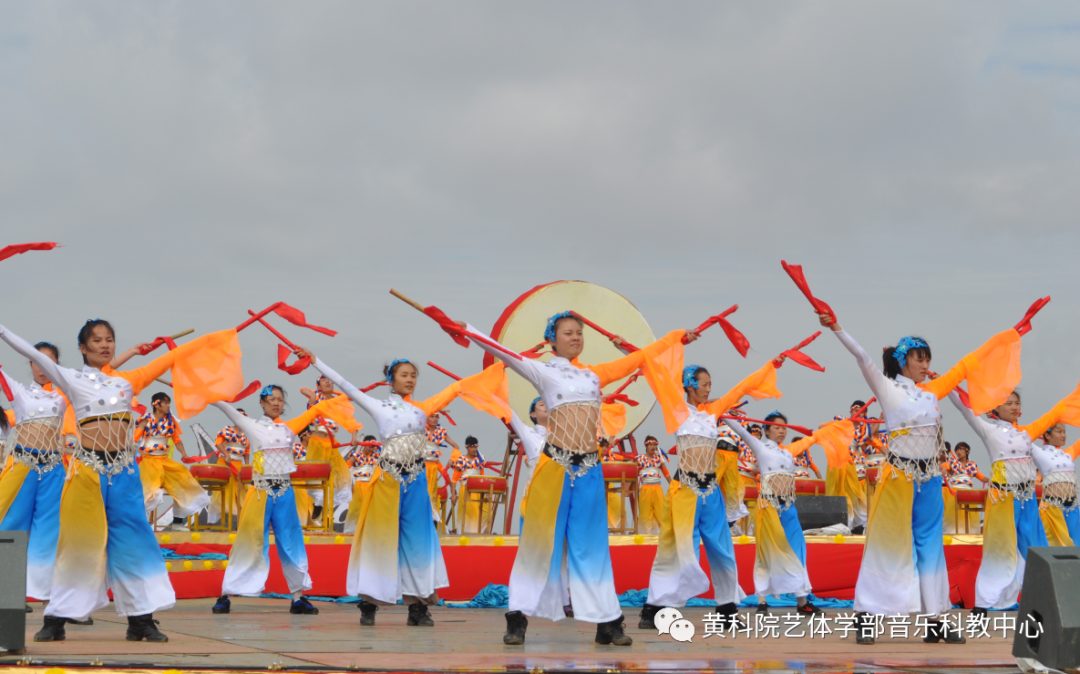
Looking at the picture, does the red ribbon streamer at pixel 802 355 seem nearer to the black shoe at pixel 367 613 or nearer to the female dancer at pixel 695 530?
the female dancer at pixel 695 530

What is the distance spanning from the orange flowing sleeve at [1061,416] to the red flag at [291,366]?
5.48m

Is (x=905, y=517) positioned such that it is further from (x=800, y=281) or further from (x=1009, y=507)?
(x=1009, y=507)

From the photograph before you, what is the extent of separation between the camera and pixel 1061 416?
26.8ft

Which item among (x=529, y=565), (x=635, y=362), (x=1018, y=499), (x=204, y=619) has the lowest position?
(x=204, y=619)

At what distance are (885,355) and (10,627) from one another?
4.87 m

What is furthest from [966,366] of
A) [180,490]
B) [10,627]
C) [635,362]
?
[180,490]

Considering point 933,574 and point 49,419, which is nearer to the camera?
point 933,574

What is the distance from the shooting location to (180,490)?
35.1 feet

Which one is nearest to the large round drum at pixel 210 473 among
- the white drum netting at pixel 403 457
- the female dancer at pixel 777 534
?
the white drum netting at pixel 403 457

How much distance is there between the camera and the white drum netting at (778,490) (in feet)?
28.1

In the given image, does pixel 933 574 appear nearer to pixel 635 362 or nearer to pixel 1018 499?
pixel 635 362

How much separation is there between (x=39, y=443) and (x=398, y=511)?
2.43 m

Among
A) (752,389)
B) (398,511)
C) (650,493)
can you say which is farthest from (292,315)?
(650,493)

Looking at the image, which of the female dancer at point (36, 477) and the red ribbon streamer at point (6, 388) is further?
the red ribbon streamer at point (6, 388)
